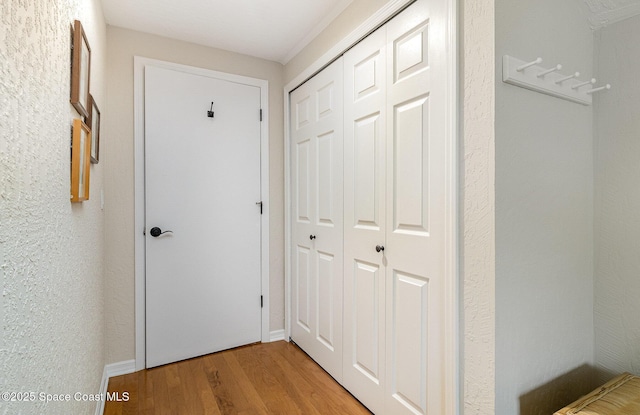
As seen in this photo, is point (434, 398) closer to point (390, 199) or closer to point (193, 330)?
point (390, 199)

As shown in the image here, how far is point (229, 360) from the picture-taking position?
2459 millimetres

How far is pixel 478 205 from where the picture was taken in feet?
4.03

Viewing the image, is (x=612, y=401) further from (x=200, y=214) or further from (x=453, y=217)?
(x=200, y=214)

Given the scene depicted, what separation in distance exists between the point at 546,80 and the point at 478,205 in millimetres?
582

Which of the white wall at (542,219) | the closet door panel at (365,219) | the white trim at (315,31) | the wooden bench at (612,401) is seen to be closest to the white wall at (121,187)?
the white trim at (315,31)

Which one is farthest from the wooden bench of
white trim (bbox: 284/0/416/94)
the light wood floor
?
white trim (bbox: 284/0/416/94)

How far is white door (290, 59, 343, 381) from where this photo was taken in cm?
213

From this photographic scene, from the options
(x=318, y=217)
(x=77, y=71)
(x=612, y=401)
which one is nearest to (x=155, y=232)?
(x=318, y=217)

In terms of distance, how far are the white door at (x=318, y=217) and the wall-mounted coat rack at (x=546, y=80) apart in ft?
3.39

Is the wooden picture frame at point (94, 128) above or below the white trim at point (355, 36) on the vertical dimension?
below

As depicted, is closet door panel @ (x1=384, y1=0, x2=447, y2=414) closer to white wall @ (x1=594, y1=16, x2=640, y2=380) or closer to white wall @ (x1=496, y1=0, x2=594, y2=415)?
white wall @ (x1=496, y1=0, x2=594, y2=415)

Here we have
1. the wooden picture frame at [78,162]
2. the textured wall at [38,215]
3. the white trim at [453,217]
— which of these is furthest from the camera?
the white trim at [453,217]

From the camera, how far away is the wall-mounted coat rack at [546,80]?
1.18 metres

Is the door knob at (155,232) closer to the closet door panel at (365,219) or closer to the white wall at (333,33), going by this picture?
the closet door panel at (365,219)
